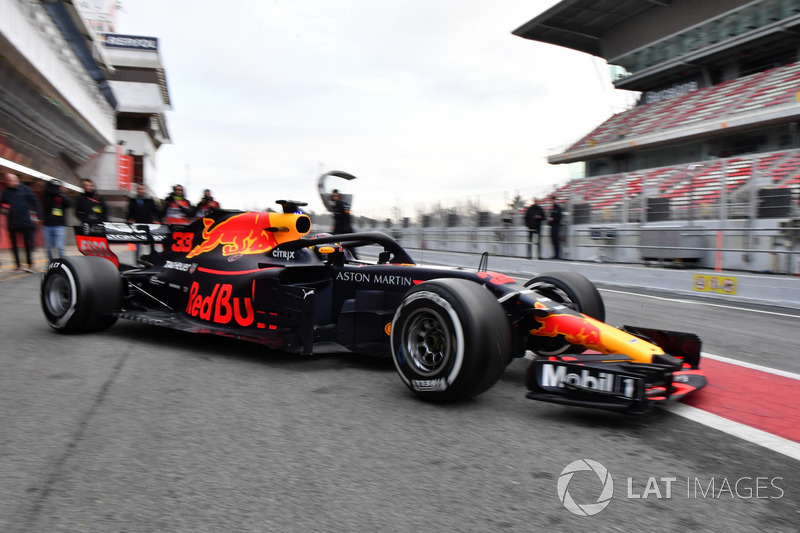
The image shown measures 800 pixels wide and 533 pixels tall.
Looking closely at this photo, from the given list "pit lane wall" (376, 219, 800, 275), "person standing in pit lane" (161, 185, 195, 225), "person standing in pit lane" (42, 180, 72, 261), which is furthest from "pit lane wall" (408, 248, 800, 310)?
"person standing in pit lane" (42, 180, 72, 261)

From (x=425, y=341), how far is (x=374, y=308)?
0.80 metres

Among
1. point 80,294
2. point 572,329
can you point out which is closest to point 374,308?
point 572,329

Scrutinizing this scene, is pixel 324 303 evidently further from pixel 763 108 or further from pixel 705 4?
pixel 705 4

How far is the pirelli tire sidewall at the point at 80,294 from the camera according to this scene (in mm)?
4988

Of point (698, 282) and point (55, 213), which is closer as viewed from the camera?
point (698, 282)

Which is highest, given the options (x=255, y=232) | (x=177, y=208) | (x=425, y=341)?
(x=177, y=208)

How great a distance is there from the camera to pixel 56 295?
207 inches

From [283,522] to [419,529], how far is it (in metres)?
0.44

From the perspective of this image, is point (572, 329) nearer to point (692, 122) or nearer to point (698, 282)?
point (698, 282)

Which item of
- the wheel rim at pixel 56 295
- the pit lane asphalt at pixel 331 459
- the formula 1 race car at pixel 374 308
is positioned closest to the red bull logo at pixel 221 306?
the formula 1 race car at pixel 374 308

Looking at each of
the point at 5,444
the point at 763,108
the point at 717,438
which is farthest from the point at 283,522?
the point at 763,108

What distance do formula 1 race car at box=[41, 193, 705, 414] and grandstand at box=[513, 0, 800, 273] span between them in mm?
9311

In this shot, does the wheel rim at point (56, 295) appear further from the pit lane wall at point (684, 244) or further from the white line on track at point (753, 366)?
the pit lane wall at point (684, 244)

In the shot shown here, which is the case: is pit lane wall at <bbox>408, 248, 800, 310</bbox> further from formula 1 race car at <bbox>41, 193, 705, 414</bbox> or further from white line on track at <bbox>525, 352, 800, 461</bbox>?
white line on track at <bbox>525, 352, 800, 461</bbox>
